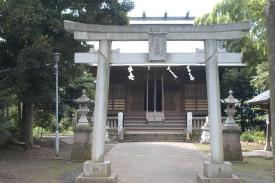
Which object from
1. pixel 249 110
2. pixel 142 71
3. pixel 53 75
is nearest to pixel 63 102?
pixel 53 75

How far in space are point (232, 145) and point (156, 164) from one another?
3320 mm

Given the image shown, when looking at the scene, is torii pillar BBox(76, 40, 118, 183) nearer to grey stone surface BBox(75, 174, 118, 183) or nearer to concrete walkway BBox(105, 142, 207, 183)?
grey stone surface BBox(75, 174, 118, 183)

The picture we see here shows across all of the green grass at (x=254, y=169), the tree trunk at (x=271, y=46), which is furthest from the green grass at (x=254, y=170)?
the tree trunk at (x=271, y=46)

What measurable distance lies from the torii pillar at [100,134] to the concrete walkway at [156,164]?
0.90 m

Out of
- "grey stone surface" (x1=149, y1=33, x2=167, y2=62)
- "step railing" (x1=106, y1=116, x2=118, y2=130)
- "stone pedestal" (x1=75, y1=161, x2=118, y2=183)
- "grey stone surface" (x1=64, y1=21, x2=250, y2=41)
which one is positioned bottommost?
"stone pedestal" (x1=75, y1=161, x2=118, y2=183)

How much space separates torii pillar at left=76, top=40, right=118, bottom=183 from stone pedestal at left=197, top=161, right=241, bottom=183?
2.47 m

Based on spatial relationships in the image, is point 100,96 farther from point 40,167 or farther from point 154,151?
point 154,151

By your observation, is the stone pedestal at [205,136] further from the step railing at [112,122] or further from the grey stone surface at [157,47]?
the grey stone surface at [157,47]

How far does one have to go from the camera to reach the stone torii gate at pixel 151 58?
40.6ft

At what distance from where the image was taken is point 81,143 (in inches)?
710

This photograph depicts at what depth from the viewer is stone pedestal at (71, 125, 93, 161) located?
59.2 ft

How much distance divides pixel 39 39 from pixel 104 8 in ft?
16.6

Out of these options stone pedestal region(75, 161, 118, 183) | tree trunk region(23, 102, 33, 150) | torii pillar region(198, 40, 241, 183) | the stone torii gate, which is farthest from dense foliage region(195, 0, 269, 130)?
tree trunk region(23, 102, 33, 150)

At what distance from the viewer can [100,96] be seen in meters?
12.5
